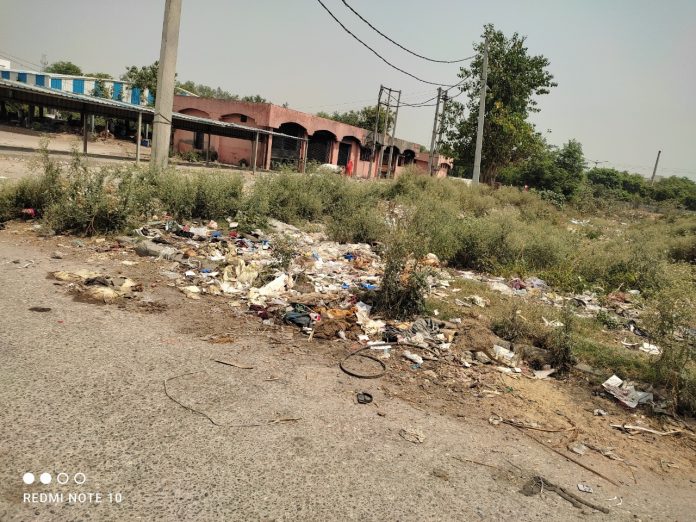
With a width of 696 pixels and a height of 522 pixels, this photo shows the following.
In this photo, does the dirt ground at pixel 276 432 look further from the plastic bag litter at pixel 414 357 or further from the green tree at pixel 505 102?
the green tree at pixel 505 102

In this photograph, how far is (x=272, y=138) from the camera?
2980cm


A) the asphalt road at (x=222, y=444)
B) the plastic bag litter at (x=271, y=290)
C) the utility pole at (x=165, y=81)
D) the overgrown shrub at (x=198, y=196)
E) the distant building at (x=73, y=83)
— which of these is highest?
the distant building at (x=73, y=83)

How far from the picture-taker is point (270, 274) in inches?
241

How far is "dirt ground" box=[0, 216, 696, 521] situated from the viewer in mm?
2396

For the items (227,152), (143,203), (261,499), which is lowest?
(261,499)

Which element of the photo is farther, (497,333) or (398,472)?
(497,333)

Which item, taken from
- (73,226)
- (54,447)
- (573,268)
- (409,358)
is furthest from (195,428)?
(573,268)

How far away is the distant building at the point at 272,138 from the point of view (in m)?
29.4

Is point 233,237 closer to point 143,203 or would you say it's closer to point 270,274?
point 143,203

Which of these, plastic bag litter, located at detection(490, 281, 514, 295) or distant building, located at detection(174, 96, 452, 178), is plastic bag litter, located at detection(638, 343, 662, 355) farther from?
distant building, located at detection(174, 96, 452, 178)

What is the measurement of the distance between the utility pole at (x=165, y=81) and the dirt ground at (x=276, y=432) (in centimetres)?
644

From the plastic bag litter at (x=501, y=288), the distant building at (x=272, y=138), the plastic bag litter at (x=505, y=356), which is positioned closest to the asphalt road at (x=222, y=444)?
the plastic bag litter at (x=505, y=356)

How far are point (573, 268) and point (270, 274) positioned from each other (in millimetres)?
6152

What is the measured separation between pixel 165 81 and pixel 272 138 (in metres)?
19.8
